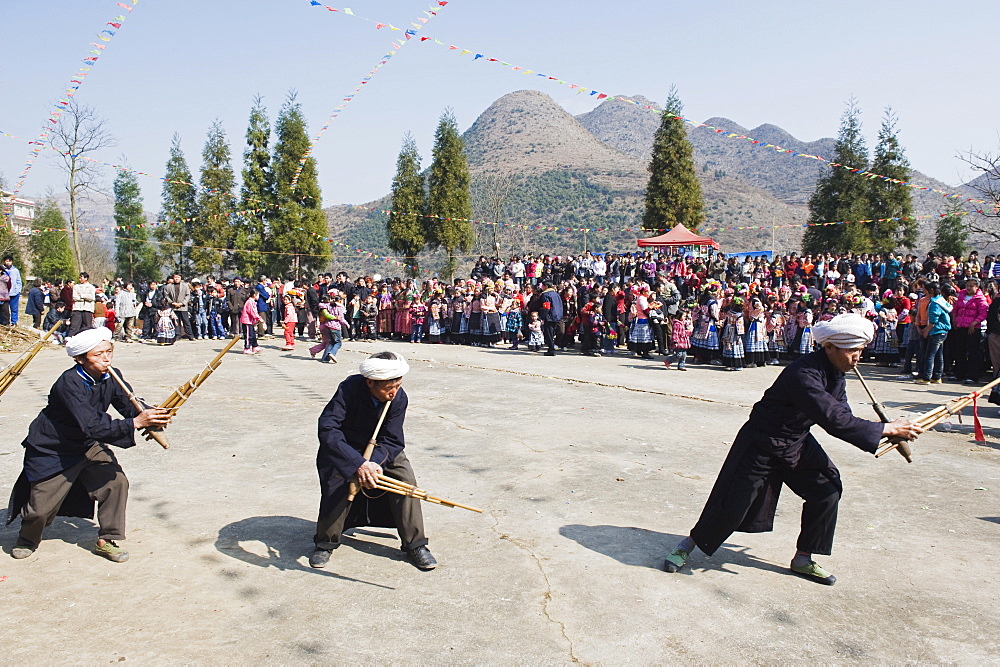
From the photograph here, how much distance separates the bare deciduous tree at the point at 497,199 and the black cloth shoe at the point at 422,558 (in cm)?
3048

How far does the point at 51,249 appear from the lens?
45.5 metres

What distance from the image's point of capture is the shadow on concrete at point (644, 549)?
466 cm

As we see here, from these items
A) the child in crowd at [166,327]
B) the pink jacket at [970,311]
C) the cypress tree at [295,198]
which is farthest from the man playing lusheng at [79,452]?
the cypress tree at [295,198]

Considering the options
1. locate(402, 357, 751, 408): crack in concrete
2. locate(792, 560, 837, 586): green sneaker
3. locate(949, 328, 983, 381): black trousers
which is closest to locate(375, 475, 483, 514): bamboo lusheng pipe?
locate(792, 560, 837, 586): green sneaker

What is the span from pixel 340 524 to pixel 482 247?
56.2 m

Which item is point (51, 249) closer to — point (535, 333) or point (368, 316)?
point (368, 316)

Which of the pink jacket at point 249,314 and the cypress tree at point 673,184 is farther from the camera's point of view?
the cypress tree at point 673,184

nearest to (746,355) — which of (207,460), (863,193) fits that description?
(207,460)

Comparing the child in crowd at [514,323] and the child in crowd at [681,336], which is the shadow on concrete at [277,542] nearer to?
the child in crowd at [681,336]

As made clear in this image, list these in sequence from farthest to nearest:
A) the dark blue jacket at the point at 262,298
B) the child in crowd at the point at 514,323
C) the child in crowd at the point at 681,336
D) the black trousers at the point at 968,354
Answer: the dark blue jacket at the point at 262,298
the child in crowd at the point at 514,323
the child in crowd at the point at 681,336
the black trousers at the point at 968,354

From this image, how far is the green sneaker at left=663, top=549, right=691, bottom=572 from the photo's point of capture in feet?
14.8

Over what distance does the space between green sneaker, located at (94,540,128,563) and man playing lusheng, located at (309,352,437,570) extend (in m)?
1.18

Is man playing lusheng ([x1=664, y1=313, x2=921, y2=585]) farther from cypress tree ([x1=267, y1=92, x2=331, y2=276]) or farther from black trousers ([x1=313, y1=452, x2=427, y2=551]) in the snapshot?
cypress tree ([x1=267, y1=92, x2=331, y2=276])

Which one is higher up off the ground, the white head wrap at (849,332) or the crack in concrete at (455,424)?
the white head wrap at (849,332)
